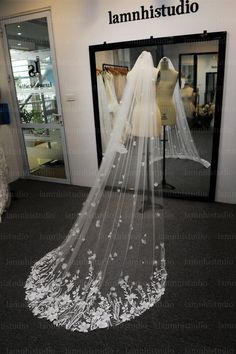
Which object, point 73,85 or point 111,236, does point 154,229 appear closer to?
point 111,236

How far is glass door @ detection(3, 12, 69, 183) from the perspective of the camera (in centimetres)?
349

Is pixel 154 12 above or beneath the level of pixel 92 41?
above

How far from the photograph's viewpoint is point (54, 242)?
8.57 ft

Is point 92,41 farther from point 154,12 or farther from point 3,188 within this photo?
point 3,188

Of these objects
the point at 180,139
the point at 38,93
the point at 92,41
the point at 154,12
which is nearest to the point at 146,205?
the point at 180,139

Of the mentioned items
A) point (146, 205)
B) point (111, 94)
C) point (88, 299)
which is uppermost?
point (111, 94)

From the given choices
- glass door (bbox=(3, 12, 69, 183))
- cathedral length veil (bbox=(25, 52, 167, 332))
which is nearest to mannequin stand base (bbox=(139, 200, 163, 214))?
cathedral length veil (bbox=(25, 52, 167, 332))

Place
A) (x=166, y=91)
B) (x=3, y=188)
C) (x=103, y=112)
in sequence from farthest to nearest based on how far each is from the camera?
(x=103, y=112)
(x=3, y=188)
(x=166, y=91)

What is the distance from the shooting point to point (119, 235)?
2096mm

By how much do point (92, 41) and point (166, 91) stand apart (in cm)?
112

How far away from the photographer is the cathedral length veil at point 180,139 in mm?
2964

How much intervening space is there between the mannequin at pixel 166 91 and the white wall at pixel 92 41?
0.38 meters

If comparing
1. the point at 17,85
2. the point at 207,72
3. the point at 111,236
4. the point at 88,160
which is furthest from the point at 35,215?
the point at 207,72

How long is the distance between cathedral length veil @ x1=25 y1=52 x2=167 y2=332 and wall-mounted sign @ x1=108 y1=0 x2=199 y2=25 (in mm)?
855
